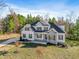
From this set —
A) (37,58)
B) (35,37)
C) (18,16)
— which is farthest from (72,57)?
(18,16)

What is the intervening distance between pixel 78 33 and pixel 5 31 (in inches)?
952

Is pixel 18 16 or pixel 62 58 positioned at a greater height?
pixel 18 16

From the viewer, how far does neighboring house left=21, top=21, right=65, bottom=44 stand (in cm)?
3052

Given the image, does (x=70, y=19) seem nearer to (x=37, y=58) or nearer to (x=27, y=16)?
(x=27, y=16)

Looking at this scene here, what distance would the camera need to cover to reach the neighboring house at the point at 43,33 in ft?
100

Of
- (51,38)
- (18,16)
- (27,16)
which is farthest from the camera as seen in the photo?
(27,16)

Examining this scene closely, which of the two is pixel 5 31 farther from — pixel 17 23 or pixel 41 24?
pixel 41 24

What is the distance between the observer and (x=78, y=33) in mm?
35500

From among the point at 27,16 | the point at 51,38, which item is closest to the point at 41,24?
the point at 51,38

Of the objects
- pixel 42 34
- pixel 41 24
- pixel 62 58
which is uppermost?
pixel 41 24

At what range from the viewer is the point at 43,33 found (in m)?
32.2

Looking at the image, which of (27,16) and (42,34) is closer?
(42,34)

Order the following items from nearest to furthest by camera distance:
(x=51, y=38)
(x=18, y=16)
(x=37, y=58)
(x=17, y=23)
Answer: (x=37, y=58), (x=51, y=38), (x=17, y=23), (x=18, y=16)

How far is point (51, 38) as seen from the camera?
31188 millimetres
